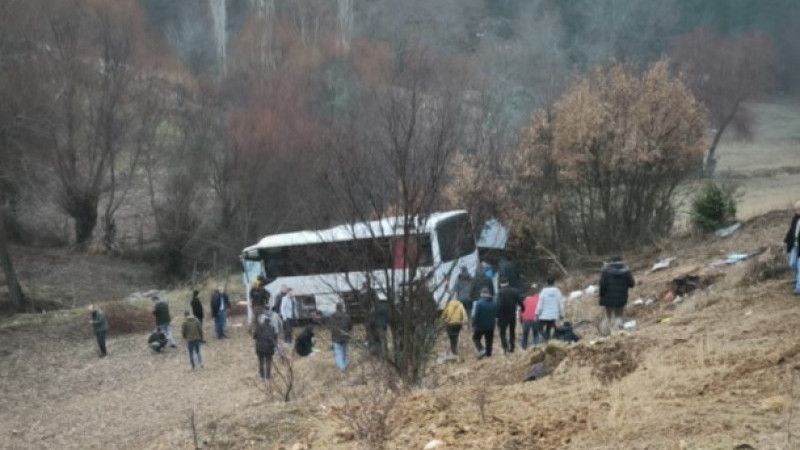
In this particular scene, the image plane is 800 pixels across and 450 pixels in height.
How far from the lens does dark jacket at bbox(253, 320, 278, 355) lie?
1733 centimetres

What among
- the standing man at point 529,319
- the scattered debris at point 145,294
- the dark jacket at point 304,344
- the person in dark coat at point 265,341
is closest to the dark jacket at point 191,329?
the dark jacket at point 304,344

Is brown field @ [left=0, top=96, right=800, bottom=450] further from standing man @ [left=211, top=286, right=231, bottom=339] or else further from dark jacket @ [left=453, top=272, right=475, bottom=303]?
dark jacket @ [left=453, top=272, right=475, bottom=303]

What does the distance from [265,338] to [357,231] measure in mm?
3589

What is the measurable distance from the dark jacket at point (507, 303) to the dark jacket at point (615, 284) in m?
1.48

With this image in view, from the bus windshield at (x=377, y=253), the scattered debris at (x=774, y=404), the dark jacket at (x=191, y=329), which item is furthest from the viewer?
the dark jacket at (x=191, y=329)

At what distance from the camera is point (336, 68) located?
2478 inches

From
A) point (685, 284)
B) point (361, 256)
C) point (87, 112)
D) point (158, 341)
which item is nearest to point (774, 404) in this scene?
point (361, 256)

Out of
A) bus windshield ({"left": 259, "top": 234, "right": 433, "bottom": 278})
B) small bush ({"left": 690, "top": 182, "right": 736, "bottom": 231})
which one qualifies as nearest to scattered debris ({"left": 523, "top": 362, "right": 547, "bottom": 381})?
bus windshield ({"left": 259, "top": 234, "right": 433, "bottom": 278})

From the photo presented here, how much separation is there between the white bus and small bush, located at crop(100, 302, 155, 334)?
3.27 m

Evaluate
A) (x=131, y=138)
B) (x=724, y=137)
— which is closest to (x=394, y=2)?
(x=724, y=137)

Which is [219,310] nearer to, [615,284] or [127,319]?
[127,319]

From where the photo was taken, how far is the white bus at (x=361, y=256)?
504 inches

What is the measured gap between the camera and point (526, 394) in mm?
10680

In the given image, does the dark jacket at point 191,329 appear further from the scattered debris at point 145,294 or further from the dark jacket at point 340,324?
the scattered debris at point 145,294
